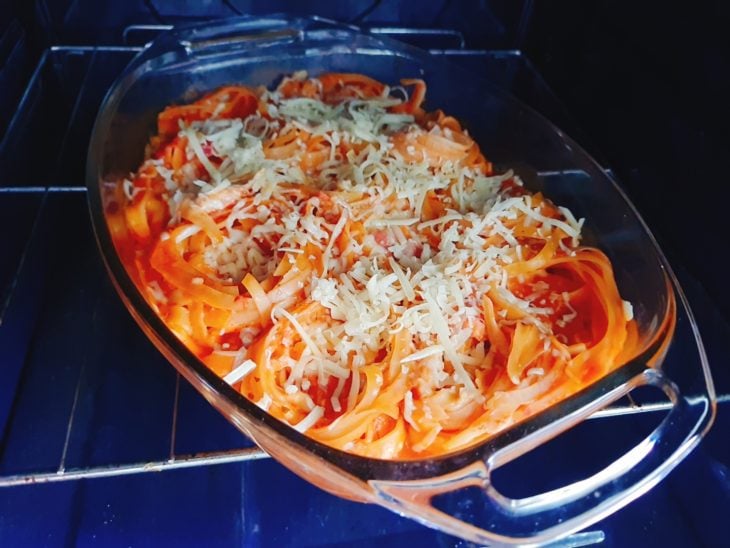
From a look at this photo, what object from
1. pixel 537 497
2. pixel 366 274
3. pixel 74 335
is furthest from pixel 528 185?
pixel 74 335

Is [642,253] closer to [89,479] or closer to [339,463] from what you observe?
[339,463]

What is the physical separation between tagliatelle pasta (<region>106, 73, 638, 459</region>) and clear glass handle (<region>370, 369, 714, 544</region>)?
111mm

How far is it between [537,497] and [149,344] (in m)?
0.60

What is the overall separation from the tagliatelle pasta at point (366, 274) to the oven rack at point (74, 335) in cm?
11

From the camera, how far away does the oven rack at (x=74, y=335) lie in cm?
86

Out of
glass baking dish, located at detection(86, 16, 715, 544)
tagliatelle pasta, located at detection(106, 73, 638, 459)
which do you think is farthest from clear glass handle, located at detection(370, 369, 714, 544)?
tagliatelle pasta, located at detection(106, 73, 638, 459)

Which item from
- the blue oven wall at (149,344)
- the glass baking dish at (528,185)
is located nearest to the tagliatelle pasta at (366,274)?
the glass baking dish at (528,185)

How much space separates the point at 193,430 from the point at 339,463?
36 centimetres

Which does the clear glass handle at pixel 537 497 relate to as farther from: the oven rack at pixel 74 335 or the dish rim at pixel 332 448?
the oven rack at pixel 74 335

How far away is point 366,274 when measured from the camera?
87cm

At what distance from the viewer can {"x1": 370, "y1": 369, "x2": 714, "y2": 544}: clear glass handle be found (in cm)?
60

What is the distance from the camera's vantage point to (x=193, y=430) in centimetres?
91

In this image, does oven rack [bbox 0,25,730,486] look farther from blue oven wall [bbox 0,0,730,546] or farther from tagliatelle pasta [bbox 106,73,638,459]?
tagliatelle pasta [bbox 106,73,638,459]

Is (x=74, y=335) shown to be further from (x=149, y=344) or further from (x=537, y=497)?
(x=537, y=497)
